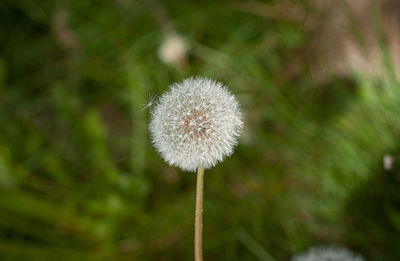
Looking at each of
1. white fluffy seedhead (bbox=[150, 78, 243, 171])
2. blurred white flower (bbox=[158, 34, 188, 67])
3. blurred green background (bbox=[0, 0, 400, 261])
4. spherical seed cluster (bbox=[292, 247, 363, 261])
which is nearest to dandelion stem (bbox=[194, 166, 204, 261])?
white fluffy seedhead (bbox=[150, 78, 243, 171])

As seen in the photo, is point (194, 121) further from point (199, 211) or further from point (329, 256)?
point (329, 256)

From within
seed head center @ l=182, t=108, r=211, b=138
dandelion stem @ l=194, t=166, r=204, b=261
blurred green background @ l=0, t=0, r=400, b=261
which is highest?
blurred green background @ l=0, t=0, r=400, b=261

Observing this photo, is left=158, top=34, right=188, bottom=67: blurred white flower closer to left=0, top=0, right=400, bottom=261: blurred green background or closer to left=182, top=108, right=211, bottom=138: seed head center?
left=0, top=0, right=400, bottom=261: blurred green background

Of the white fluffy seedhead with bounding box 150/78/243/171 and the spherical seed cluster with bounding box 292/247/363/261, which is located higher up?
the white fluffy seedhead with bounding box 150/78/243/171

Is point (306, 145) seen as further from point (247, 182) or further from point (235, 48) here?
point (235, 48)

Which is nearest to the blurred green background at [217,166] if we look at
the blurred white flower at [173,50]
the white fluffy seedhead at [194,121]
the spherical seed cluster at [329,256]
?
the blurred white flower at [173,50]

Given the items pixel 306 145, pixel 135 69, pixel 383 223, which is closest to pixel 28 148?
pixel 135 69
